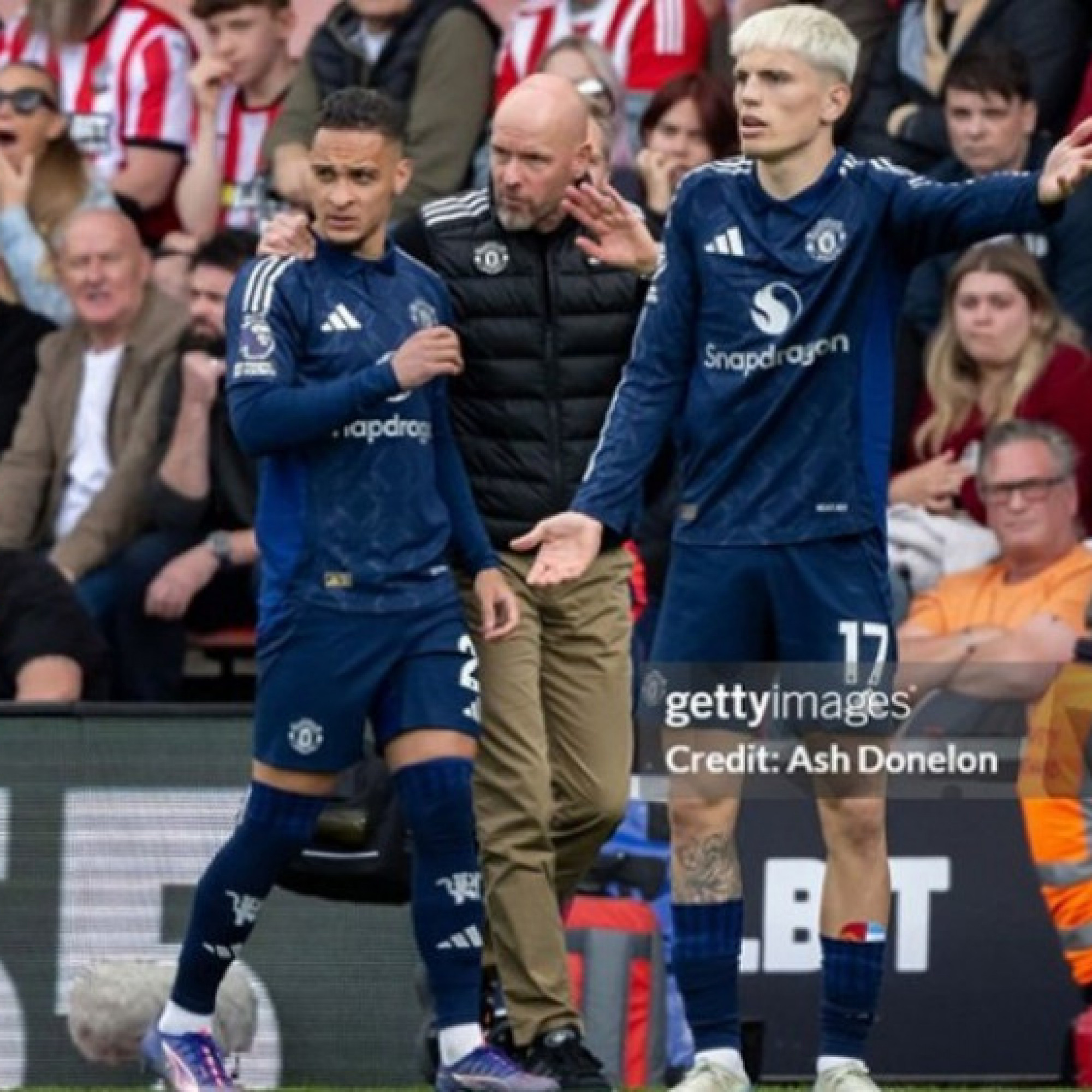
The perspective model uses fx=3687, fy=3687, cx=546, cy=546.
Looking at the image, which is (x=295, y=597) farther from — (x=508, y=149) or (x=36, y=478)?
(x=36, y=478)

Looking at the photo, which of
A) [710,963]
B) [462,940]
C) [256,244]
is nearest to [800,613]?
[710,963]

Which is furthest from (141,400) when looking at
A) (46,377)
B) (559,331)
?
(559,331)

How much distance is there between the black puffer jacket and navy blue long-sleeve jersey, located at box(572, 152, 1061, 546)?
87 cm

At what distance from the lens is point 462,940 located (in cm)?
840

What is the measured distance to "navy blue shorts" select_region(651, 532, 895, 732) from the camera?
320 inches

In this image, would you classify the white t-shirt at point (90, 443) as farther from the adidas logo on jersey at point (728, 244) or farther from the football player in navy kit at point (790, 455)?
the adidas logo on jersey at point (728, 244)

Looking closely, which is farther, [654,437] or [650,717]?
[650,717]

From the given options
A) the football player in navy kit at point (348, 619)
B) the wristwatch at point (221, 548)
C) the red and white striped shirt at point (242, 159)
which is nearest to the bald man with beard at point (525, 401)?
the football player in navy kit at point (348, 619)

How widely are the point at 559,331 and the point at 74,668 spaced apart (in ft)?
10.8

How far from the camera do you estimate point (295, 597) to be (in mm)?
8391

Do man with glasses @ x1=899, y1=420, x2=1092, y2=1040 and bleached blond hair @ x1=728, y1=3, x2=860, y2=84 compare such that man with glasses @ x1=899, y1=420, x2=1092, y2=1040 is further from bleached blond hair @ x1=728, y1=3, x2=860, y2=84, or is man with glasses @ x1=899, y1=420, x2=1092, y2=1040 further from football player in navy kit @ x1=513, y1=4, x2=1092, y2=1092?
bleached blond hair @ x1=728, y1=3, x2=860, y2=84

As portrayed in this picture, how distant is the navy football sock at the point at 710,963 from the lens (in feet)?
26.7

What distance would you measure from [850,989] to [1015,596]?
354cm

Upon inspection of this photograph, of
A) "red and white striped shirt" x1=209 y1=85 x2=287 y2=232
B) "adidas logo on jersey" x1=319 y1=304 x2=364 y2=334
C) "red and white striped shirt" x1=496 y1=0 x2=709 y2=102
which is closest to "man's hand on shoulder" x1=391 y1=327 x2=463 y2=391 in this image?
"adidas logo on jersey" x1=319 y1=304 x2=364 y2=334
